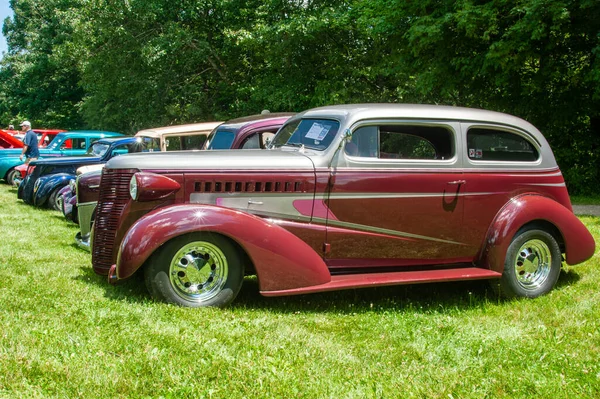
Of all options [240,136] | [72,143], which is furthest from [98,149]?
[240,136]

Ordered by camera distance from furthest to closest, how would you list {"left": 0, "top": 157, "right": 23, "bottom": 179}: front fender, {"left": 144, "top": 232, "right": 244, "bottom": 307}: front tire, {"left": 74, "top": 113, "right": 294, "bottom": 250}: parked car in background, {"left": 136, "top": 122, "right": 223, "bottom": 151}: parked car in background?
{"left": 0, "top": 157, "right": 23, "bottom": 179}: front fender < {"left": 136, "top": 122, "right": 223, "bottom": 151}: parked car in background < {"left": 74, "top": 113, "right": 294, "bottom": 250}: parked car in background < {"left": 144, "top": 232, "right": 244, "bottom": 307}: front tire

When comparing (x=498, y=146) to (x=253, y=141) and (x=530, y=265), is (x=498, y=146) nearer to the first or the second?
(x=530, y=265)

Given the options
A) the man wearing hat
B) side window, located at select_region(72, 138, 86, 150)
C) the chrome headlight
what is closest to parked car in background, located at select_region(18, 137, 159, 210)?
the man wearing hat

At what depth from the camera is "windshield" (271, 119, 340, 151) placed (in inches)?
215

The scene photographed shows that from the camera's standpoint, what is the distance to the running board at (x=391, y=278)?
16.4ft

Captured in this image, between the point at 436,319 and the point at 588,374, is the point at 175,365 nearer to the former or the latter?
the point at 436,319

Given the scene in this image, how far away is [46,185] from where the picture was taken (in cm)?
1207

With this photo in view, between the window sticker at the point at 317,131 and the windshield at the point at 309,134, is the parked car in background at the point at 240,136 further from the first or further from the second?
the window sticker at the point at 317,131

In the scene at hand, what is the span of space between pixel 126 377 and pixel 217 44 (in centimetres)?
2243

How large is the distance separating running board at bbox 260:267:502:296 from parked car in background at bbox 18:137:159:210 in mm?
7633

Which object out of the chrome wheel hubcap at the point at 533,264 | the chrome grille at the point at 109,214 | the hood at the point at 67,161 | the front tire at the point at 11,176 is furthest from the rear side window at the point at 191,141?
the front tire at the point at 11,176

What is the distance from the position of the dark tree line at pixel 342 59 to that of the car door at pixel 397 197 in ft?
26.7

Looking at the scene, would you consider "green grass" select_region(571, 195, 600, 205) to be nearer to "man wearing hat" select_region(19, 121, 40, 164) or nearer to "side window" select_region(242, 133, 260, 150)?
"side window" select_region(242, 133, 260, 150)

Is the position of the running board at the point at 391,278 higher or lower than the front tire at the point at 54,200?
higher
